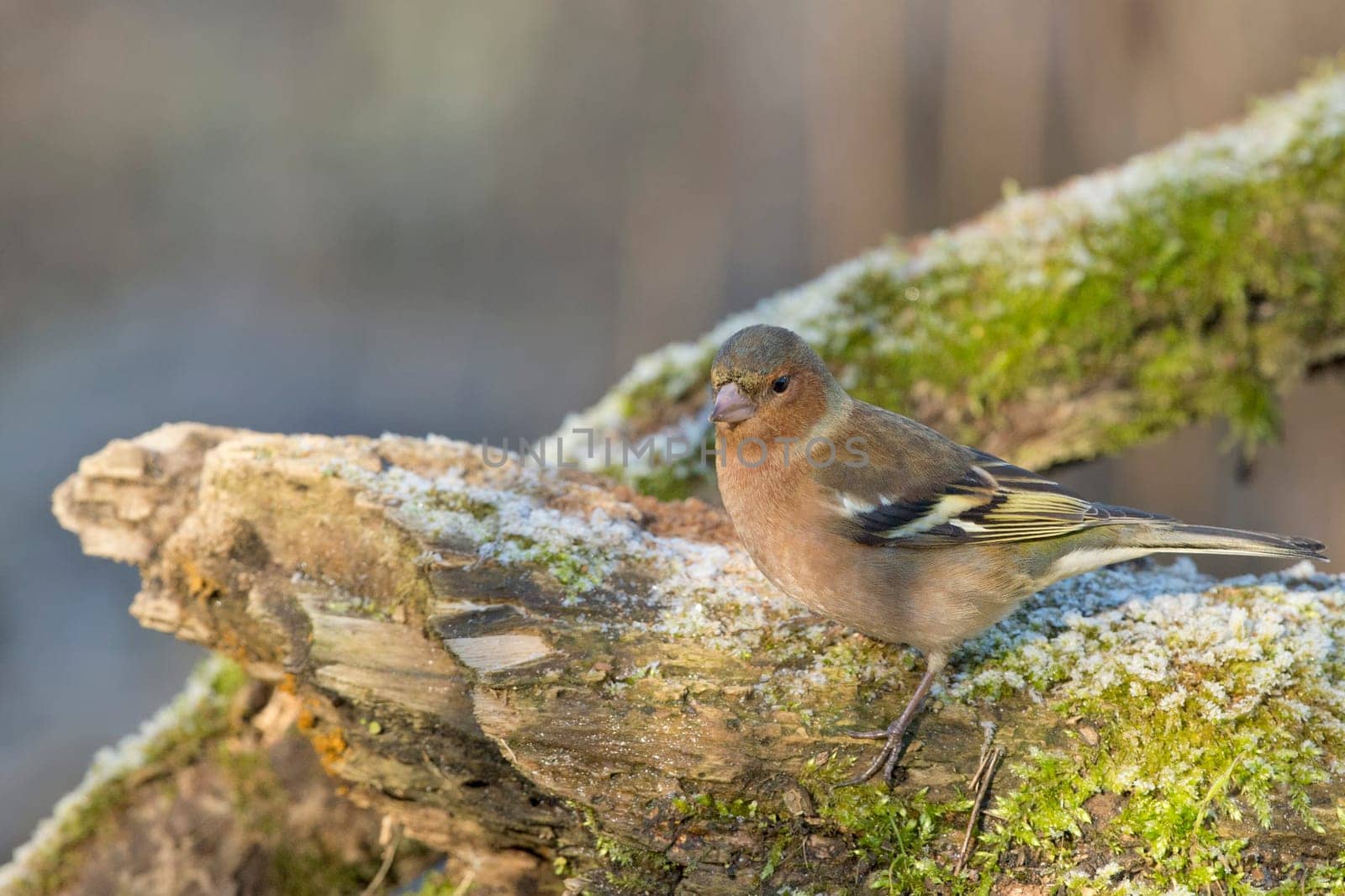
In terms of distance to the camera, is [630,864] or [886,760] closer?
[886,760]

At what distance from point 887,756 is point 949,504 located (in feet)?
3.07

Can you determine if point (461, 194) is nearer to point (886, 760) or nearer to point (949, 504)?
point (949, 504)

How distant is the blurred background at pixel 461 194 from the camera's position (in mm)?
7766

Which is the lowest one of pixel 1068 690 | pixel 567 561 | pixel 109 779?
pixel 109 779

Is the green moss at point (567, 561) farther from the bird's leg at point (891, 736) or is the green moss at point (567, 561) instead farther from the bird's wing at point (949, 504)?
the bird's leg at point (891, 736)

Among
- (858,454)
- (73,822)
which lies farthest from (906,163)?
(73,822)

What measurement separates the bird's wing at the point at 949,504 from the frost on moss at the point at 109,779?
2.91 meters

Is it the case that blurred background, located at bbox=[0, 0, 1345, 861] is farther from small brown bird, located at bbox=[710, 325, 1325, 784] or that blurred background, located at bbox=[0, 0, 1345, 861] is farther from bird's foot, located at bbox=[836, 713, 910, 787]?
bird's foot, located at bbox=[836, 713, 910, 787]

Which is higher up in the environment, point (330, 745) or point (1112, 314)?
point (1112, 314)

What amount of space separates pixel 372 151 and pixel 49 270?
349 centimetres

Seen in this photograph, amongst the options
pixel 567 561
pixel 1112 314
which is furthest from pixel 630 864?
pixel 1112 314

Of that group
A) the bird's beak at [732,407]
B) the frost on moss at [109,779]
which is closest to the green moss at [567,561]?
the bird's beak at [732,407]

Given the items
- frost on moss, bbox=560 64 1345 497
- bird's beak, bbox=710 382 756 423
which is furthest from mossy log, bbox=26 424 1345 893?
frost on moss, bbox=560 64 1345 497

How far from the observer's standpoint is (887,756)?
2.87 meters
